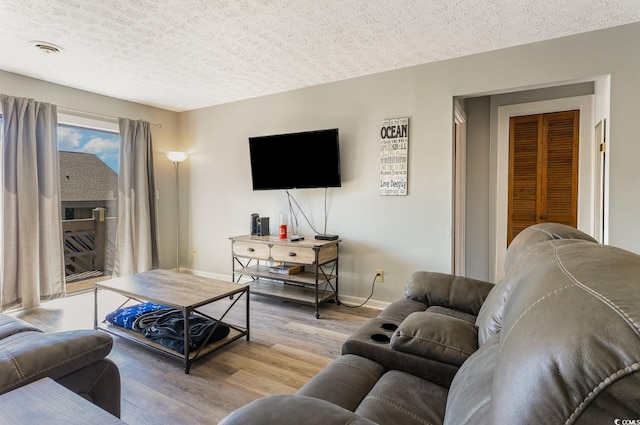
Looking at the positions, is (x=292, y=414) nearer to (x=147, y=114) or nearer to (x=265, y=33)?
(x=265, y=33)

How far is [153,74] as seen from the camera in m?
3.41

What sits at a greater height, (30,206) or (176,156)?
Result: (176,156)

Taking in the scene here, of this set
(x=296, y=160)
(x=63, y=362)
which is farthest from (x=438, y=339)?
(x=296, y=160)

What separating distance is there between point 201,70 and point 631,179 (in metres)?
3.87

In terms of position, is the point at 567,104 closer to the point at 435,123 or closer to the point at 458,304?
the point at 435,123

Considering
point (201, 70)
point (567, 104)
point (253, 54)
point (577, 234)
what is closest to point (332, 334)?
point (577, 234)

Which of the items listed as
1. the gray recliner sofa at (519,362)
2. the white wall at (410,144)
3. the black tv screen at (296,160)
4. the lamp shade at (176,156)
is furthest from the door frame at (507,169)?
the lamp shade at (176,156)

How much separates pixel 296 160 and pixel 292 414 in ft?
10.1

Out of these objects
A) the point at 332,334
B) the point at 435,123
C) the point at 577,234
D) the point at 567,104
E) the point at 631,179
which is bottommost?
the point at 332,334

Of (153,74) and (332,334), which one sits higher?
(153,74)

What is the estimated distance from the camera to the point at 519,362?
1.75 feet

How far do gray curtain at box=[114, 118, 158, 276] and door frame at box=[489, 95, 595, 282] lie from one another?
4.50m

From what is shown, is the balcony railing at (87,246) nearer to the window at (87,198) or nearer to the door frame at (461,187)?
the window at (87,198)

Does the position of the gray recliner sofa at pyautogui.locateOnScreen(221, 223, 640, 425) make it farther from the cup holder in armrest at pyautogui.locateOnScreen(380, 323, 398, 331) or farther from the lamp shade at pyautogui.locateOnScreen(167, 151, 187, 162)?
the lamp shade at pyautogui.locateOnScreen(167, 151, 187, 162)
